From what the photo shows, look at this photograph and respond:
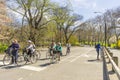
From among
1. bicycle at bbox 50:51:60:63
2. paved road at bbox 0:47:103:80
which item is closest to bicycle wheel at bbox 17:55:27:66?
paved road at bbox 0:47:103:80

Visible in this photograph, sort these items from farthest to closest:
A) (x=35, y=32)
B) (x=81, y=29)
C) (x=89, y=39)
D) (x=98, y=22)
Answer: (x=89, y=39) → (x=81, y=29) → (x=98, y=22) → (x=35, y=32)

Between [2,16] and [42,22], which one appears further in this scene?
[42,22]

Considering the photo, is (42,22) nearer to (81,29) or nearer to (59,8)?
(59,8)

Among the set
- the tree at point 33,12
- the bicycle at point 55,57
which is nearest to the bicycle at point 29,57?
the bicycle at point 55,57

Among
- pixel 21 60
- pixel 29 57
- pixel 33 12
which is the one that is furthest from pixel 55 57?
pixel 33 12

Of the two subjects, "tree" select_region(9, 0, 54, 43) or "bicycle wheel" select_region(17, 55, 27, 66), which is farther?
"tree" select_region(9, 0, 54, 43)

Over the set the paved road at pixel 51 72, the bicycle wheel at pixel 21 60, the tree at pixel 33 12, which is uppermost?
the tree at pixel 33 12

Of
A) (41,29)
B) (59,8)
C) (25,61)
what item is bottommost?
(25,61)

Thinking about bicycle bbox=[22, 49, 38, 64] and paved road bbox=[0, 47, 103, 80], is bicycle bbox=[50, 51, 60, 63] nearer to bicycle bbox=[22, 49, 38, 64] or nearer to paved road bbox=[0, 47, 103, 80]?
bicycle bbox=[22, 49, 38, 64]

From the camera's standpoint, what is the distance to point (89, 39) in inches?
5374

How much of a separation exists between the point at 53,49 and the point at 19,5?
32111 mm

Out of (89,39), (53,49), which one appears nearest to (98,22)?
(89,39)

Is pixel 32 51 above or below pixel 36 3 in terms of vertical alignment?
below

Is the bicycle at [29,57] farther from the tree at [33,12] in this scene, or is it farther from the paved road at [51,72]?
the tree at [33,12]
